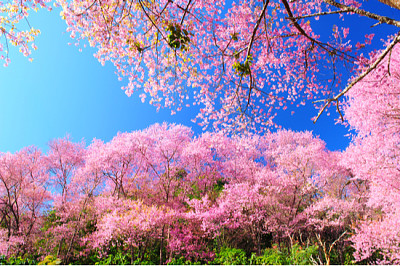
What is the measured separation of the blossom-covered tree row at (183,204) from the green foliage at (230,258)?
458mm

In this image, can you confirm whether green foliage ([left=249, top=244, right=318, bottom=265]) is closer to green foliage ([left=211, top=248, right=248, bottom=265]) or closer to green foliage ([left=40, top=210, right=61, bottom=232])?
green foliage ([left=211, top=248, right=248, bottom=265])

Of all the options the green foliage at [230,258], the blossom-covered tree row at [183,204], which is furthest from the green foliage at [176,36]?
the green foliage at [230,258]

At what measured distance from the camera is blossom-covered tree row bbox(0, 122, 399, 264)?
29.3 ft

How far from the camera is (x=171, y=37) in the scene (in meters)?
3.19

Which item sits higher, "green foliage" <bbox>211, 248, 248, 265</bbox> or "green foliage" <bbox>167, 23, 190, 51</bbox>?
"green foliage" <bbox>167, 23, 190, 51</bbox>

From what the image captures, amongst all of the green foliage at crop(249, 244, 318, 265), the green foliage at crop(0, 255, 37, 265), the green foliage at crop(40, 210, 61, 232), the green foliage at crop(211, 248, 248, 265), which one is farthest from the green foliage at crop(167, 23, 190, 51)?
the green foliage at crop(40, 210, 61, 232)

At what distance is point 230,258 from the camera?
27.7ft

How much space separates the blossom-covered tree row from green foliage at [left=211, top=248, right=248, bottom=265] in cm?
46

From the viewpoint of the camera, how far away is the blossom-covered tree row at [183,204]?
8.92m

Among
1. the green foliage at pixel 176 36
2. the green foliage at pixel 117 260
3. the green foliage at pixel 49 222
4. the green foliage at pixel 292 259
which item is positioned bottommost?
the green foliage at pixel 117 260

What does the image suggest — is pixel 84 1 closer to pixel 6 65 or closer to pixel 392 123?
pixel 6 65

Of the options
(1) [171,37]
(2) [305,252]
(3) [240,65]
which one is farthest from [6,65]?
(2) [305,252]

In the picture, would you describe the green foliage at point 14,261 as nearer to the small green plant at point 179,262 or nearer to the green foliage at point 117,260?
the green foliage at point 117,260

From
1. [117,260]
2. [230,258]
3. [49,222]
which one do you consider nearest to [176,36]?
[230,258]
